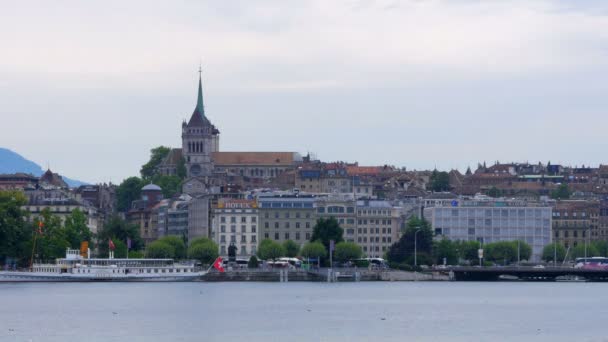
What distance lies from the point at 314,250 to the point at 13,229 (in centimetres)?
2570

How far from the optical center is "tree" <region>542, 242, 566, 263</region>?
178750 mm

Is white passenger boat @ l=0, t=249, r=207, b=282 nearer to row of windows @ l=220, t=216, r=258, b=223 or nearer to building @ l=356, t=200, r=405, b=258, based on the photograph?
row of windows @ l=220, t=216, r=258, b=223

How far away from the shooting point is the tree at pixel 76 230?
156m

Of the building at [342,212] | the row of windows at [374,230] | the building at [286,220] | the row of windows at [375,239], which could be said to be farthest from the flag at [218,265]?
the row of windows at [374,230]

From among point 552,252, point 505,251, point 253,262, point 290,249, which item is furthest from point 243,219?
point 552,252

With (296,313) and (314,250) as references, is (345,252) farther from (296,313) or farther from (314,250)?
(296,313)

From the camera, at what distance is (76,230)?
518 feet

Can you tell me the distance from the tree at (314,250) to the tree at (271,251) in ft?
9.65

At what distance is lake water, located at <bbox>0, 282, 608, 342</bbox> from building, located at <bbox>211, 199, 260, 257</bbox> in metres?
29.1

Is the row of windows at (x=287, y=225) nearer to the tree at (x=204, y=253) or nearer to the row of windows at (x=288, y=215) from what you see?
the row of windows at (x=288, y=215)

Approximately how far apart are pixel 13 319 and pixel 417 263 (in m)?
73.3

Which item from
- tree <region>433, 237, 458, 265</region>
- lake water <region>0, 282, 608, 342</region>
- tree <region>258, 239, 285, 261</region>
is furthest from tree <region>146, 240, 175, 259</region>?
tree <region>433, 237, 458, 265</region>

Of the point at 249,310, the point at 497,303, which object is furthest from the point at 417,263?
the point at 249,310

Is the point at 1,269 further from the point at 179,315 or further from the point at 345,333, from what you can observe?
the point at 345,333
